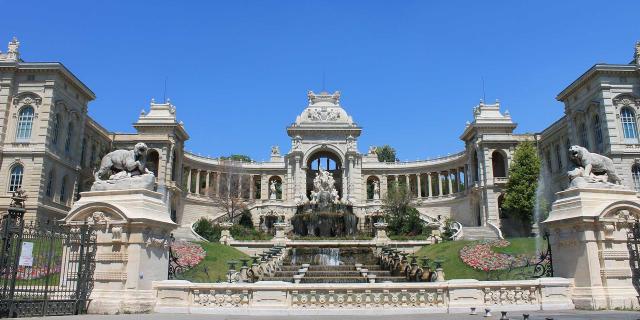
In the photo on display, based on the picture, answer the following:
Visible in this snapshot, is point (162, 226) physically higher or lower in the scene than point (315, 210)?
lower

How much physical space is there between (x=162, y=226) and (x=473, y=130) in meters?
53.0

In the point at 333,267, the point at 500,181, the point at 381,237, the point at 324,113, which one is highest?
the point at 324,113

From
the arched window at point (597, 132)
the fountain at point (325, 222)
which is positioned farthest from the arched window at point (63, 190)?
the arched window at point (597, 132)

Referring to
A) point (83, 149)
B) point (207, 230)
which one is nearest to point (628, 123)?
point (207, 230)

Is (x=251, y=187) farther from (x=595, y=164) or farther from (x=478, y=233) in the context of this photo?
(x=595, y=164)

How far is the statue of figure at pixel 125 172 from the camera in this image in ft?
46.7

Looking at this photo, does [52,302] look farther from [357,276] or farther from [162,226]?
[357,276]

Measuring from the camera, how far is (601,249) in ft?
44.8

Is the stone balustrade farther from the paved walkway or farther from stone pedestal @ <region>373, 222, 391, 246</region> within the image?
stone pedestal @ <region>373, 222, 391, 246</region>

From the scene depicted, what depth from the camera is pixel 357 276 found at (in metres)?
25.7

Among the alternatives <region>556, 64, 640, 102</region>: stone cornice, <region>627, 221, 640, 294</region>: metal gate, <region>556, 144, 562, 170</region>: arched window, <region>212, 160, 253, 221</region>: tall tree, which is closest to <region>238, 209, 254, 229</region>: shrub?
<region>212, 160, 253, 221</region>: tall tree

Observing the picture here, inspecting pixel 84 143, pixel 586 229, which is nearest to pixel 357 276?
pixel 586 229

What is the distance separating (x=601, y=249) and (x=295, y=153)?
2178 inches

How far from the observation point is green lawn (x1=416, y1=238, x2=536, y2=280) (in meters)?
27.5
